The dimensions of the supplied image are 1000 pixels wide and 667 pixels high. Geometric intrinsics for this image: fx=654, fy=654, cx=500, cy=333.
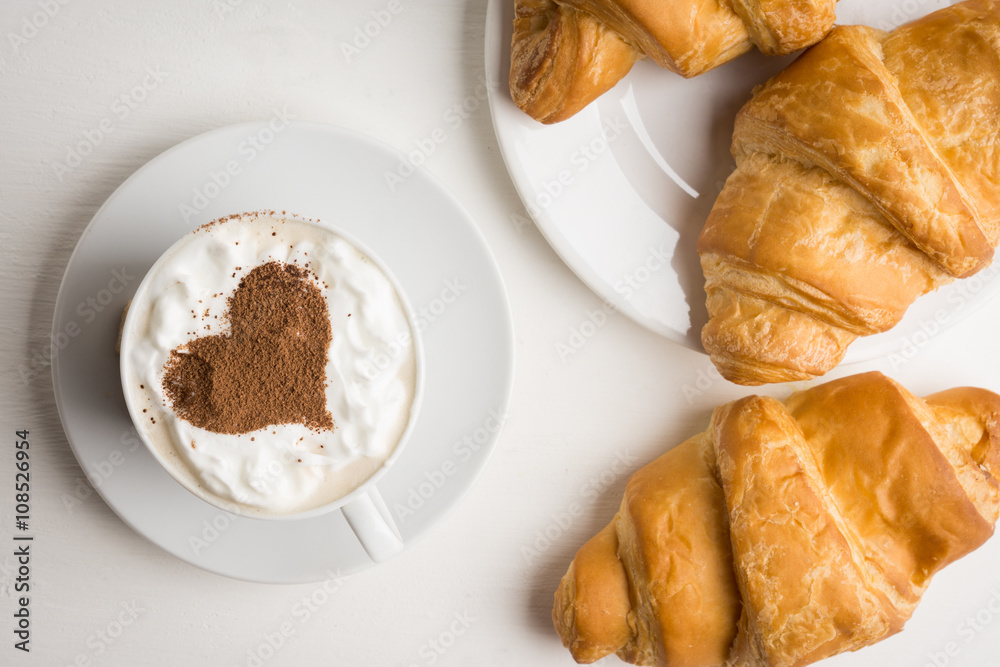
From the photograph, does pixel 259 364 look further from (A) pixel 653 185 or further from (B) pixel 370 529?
(A) pixel 653 185

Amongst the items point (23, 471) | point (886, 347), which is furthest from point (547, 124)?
point (23, 471)

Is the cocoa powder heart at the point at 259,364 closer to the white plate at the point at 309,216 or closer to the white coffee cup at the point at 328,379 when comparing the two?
the white coffee cup at the point at 328,379

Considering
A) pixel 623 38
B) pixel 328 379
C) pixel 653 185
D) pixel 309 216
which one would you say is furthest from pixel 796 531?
pixel 309 216

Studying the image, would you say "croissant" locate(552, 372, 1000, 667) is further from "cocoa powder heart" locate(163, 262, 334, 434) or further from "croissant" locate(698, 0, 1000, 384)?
"cocoa powder heart" locate(163, 262, 334, 434)

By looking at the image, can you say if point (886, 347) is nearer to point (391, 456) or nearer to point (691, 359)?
point (691, 359)

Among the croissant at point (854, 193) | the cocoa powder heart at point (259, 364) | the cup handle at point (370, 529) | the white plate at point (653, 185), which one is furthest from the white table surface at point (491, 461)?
the cocoa powder heart at point (259, 364)
